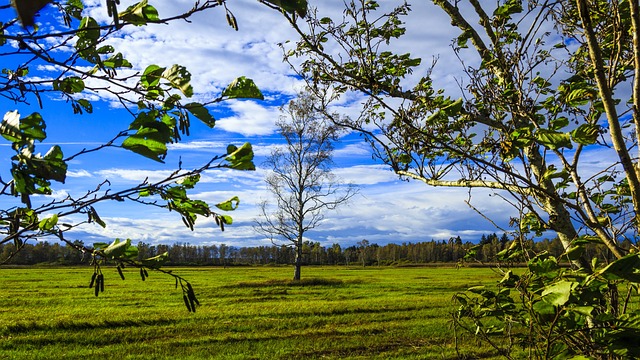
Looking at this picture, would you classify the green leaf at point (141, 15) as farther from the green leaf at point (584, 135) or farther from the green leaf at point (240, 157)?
the green leaf at point (584, 135)

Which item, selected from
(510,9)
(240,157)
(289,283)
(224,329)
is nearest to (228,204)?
(240,157)

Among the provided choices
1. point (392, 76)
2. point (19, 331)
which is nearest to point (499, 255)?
point (392, 76)

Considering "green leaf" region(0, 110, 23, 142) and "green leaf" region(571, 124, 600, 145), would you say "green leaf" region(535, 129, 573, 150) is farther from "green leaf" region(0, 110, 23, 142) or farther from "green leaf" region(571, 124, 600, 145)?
"green leaf" region(0, 110, 23, 142)

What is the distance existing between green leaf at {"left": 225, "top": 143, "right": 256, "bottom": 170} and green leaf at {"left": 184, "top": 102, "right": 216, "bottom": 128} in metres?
0.11

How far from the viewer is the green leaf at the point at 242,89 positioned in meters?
1.04

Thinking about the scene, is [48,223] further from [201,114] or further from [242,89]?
[242,89]

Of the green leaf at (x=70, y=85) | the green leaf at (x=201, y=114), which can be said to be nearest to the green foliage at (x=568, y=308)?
the green leaf at (x=201, y=114)

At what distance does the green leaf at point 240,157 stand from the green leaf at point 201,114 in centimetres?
11

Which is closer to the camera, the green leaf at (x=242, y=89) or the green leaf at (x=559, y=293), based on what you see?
the green leaf at (x=242, y=89)

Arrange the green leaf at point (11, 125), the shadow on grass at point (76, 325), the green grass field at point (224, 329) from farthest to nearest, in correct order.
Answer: the shadow on grass at point (76, 325)
the green grass field at point (224, 329)
the green leaf at point (11, 125)

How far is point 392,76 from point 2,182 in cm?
208

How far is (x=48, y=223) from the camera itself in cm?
119

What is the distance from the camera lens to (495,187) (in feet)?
8.42

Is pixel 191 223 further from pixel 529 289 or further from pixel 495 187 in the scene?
pixel 495 187
